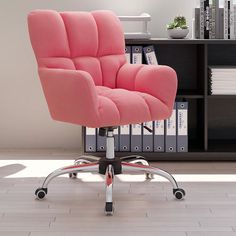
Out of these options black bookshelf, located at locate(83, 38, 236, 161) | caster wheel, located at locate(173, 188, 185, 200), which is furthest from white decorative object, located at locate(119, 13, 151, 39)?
caster wheel, located at locate(173, 188, 185, 200)

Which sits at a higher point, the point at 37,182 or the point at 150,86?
the point at 150,86

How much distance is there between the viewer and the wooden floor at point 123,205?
8.75 feet

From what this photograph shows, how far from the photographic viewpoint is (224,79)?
160 inches

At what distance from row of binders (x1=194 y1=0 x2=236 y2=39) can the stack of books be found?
9.0 inches

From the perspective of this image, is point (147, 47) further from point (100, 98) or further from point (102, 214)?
point (102, 214)

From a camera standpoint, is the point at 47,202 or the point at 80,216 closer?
the point at 80,216

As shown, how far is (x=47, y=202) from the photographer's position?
3102 mm

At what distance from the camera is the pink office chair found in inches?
118

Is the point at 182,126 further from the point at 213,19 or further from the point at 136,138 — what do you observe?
the point at 213,19

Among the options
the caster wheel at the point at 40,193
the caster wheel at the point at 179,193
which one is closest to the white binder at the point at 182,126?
the caster wheel at the point at 179,193

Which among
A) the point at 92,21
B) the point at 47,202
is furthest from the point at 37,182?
the point at 92,21

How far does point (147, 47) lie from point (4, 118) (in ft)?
3.95

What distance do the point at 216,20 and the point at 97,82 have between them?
1.04 m

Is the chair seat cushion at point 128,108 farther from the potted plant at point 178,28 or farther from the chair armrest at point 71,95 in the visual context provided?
the potted plant at point 178,28
